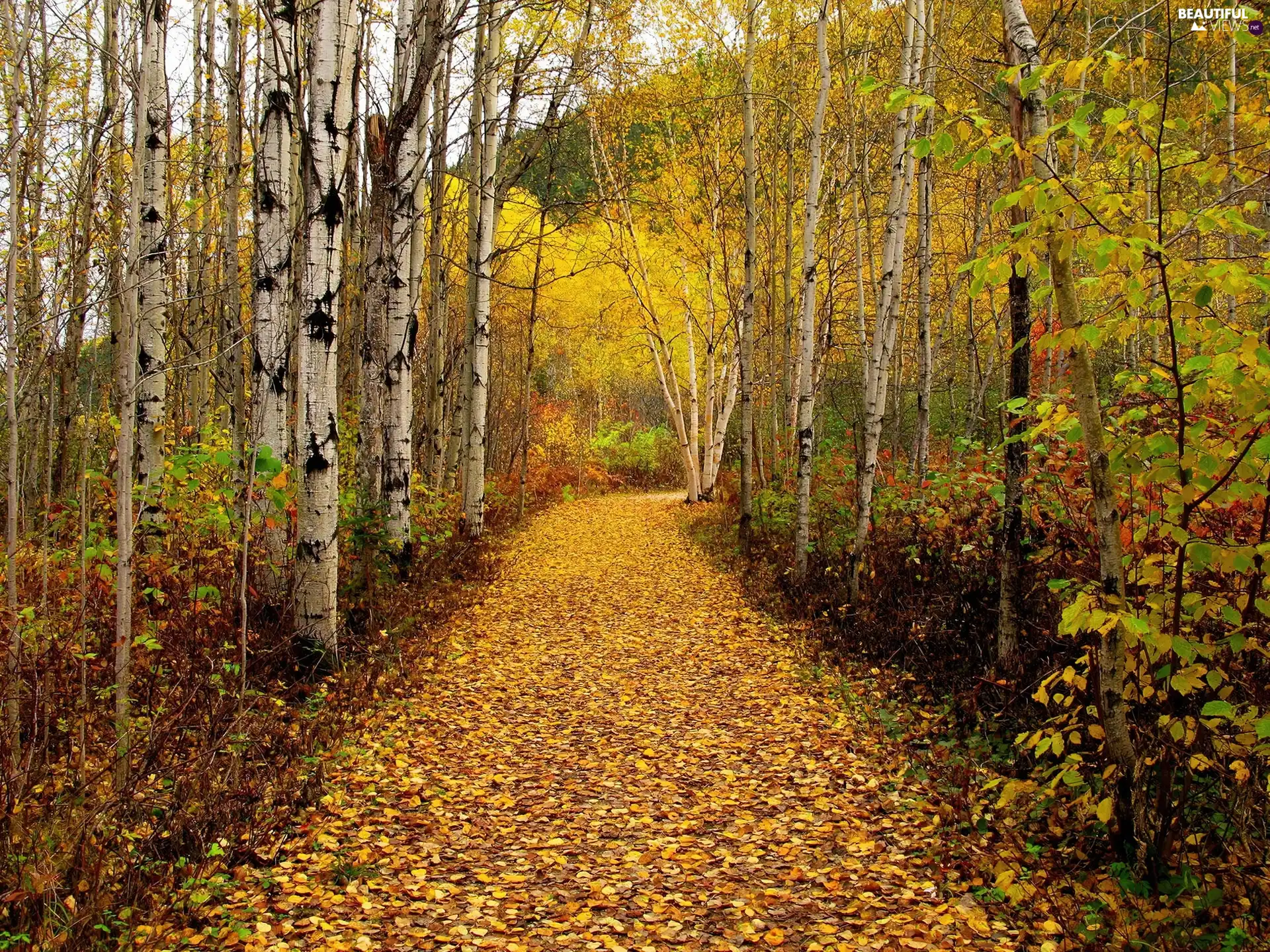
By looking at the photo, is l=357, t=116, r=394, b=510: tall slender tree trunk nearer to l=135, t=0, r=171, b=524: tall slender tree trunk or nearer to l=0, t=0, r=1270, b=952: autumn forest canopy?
l=0, t=0, r=1270, b=952: autumn forest canopy

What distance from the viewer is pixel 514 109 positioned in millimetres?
11266

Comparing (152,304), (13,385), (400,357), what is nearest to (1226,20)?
(13,385)

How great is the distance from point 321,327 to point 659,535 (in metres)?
9.72

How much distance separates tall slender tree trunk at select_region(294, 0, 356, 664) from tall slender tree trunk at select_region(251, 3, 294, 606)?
0.87ft

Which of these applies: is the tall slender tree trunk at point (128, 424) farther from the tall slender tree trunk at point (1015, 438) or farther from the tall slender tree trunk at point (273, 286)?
the tall slender tree trunk at point (1015, 438)

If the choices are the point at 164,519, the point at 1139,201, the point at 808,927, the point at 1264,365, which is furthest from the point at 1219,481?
the point at 164,519

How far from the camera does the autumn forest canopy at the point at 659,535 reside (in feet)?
9.64

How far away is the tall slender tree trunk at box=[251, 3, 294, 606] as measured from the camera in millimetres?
5906

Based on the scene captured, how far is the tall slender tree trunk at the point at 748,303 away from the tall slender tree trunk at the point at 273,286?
6351 mm

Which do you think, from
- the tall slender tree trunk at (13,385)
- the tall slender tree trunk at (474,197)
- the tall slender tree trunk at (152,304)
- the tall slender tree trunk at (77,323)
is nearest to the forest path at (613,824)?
the tall slender tree trunk at (13,385)

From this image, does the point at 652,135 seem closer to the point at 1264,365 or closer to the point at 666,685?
the point at 666,685

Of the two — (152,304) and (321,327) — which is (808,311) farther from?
(152,304)

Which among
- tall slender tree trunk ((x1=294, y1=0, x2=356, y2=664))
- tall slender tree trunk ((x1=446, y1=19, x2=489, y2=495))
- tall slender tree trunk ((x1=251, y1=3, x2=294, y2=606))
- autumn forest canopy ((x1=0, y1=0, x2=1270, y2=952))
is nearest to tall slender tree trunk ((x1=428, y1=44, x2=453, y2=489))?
autumn forest canopy ((x1=0, y1=0, x2=1270, y2=952))

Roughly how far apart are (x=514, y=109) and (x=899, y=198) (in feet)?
21.0
